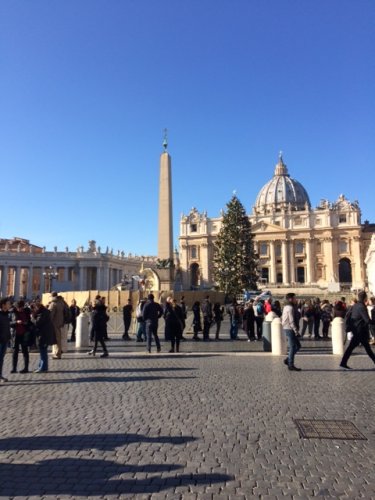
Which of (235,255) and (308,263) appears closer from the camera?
(235,255)

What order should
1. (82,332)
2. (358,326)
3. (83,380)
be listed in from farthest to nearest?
(82,332) → (358,326) → (83,380)

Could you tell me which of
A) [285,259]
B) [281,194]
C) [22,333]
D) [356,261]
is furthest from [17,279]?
[22,333]

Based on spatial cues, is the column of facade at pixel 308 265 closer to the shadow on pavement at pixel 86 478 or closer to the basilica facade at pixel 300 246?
the basilica facade at pixel 300 246

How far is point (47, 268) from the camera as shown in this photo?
79.8 metres

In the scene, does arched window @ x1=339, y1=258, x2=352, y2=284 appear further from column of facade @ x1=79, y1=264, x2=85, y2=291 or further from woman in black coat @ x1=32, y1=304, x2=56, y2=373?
woman in black coat @ x1=32, y1=304, x2=56, y2=373

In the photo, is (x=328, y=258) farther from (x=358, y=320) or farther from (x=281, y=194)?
(x=358, y=320)

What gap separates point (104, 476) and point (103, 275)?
81911 millimetres

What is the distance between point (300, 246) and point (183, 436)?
86442 mm

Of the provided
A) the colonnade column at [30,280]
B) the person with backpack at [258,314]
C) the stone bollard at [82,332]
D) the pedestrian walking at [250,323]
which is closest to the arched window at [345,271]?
the colonnade column at [30,280]

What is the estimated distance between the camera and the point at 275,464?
420cm

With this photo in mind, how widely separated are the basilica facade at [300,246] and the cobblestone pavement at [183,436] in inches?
2932

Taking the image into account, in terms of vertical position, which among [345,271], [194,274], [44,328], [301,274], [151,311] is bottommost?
[44,328]

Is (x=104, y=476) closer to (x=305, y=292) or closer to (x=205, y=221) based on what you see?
(x=305, y=292)

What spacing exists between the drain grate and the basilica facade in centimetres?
7650
